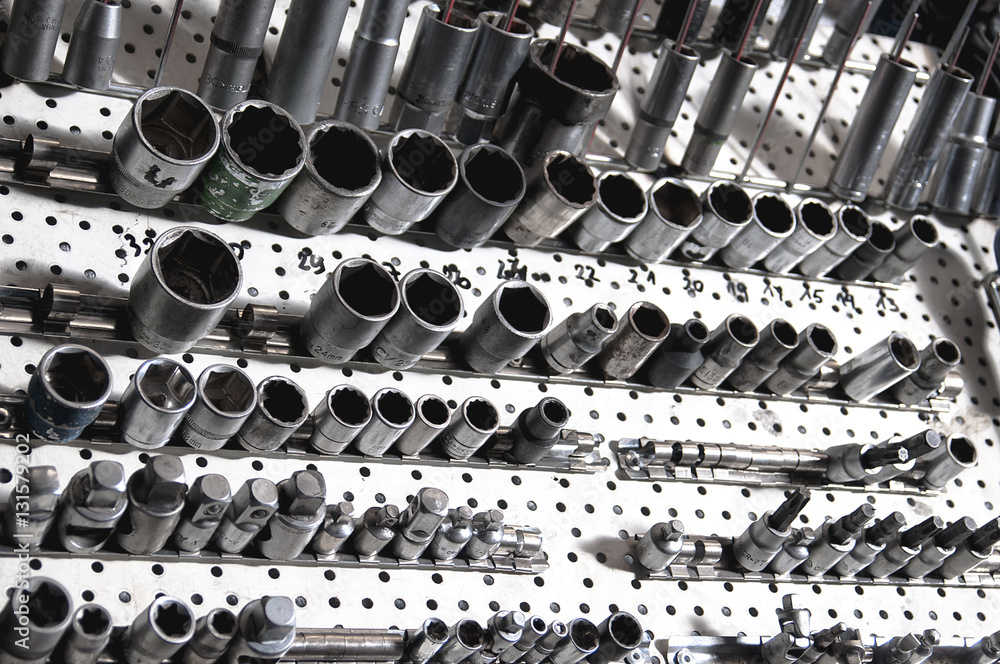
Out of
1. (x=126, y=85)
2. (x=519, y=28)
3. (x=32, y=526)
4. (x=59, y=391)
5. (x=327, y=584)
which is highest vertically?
(x=519, y=28)

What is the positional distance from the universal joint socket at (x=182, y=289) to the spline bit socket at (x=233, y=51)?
0.36 m

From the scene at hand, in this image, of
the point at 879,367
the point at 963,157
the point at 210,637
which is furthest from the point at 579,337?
the point at 963,157

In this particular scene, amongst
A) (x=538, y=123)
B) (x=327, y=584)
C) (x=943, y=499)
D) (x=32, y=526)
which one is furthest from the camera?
(x=943, y=499)

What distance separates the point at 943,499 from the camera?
253cm

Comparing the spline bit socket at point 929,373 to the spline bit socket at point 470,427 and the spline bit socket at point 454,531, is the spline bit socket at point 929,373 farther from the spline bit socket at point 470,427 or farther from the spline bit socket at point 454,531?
the spline bit socket at point 454,531

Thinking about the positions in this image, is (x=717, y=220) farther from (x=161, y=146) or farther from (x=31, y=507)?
(x=31, y=507)

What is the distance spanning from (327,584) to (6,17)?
123cm

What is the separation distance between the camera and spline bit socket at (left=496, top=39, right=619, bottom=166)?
7.29 ft

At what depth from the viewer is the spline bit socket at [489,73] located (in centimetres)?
220

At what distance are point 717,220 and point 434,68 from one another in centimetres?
73

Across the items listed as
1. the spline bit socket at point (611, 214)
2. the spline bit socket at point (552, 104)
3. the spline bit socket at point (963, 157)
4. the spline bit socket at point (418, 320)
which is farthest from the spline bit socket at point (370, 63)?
the spline bit socket at point (963, 157)

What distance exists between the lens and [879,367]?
2479 millimetres

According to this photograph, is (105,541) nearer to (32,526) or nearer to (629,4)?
(32,526)

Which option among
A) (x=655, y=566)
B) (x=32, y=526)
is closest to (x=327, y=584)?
(x=32, y=526)
